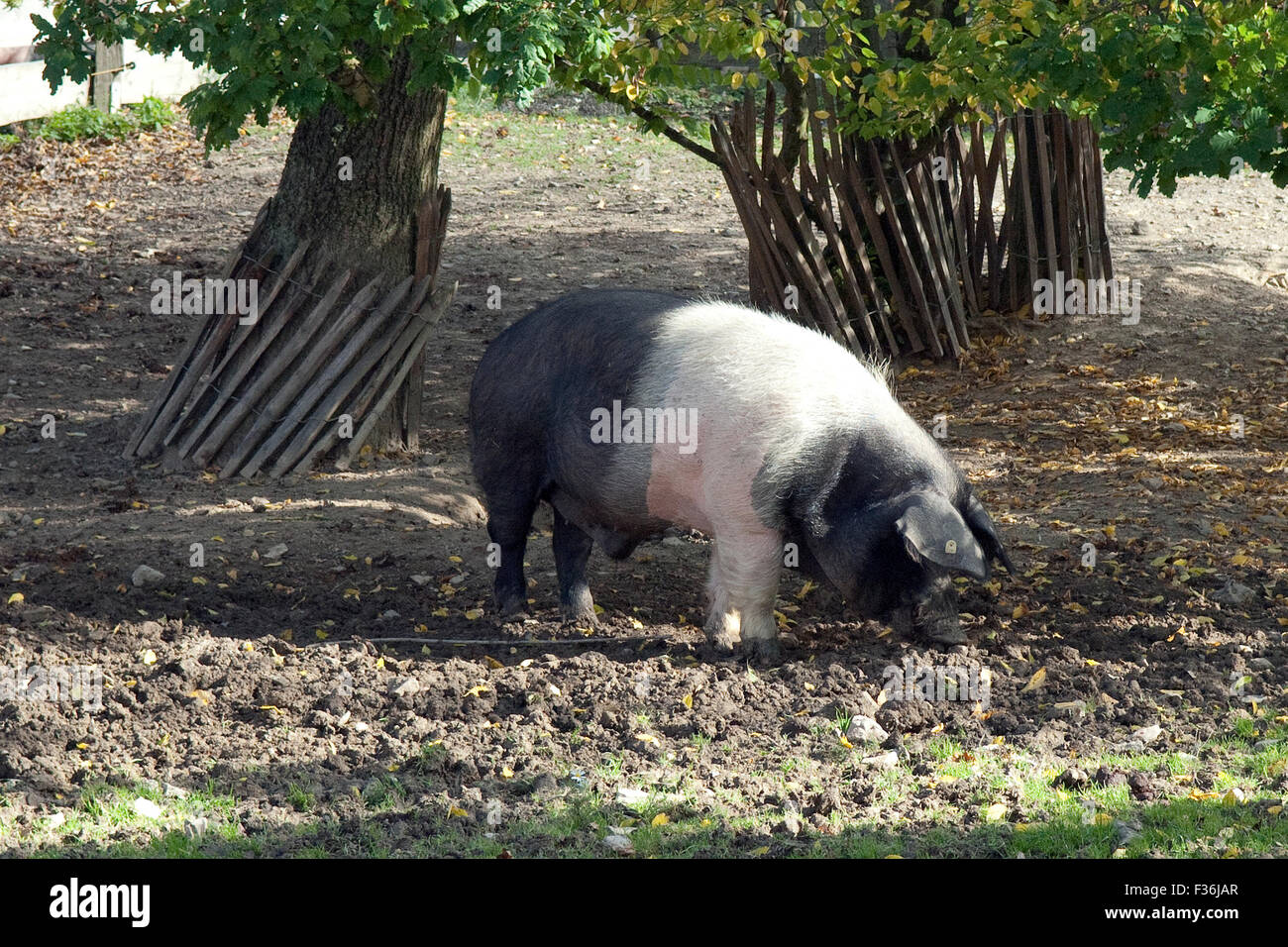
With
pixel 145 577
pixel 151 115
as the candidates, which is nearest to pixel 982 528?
pixel 145 577

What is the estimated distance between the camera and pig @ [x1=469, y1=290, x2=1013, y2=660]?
5.17 meters

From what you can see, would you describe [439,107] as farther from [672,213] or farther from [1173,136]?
[672,213]

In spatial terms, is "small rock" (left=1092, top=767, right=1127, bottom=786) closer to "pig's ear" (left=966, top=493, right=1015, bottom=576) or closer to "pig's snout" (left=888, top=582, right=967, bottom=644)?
"pig's snout" (left=888, top=582, right=967, bottom=644)

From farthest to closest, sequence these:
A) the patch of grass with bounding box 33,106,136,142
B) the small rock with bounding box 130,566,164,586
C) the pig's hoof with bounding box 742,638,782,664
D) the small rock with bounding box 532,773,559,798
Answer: the patch of grass with bounding box 33,106,136,142 → the small rock with bounding box 130,566,164,586 → the pig's hoof with bounding box 742,638,782,664 → the small rock with bounding box 532,773,559,798

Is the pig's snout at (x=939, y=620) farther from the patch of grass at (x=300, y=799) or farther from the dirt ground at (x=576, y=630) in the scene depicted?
A: the patch of grass at (x=300, y=799)

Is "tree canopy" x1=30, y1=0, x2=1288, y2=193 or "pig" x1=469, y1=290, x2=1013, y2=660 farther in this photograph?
"tree canopy" x1=30, y1=0, x2=1288, y2=193

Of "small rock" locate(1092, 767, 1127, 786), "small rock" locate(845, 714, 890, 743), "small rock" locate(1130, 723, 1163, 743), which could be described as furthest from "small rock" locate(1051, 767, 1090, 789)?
"small rock" locate(845, 714, 890, 743)

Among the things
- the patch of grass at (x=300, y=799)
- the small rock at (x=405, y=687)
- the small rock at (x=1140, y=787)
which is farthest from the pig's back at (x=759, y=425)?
the patch of grass at (x=300, y=799)

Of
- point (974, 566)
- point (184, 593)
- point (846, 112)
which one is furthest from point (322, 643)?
point (846, 112)

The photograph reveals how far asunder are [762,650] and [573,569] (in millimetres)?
1056

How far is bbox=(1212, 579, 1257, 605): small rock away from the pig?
1.05 m

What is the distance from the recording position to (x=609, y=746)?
15.1 ft
